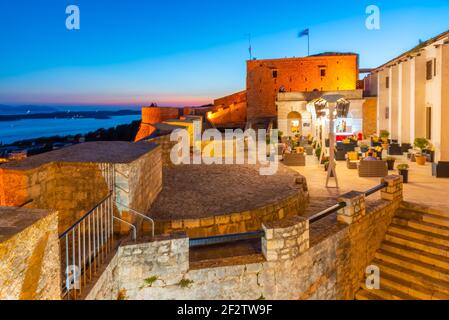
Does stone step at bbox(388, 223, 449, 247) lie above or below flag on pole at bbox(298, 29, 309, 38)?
below

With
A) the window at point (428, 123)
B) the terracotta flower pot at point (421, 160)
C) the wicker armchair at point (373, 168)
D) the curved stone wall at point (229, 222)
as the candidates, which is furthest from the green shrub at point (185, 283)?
the window at point (428, 123)

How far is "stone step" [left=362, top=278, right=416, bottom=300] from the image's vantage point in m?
7.13

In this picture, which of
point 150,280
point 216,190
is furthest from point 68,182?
point 216,190

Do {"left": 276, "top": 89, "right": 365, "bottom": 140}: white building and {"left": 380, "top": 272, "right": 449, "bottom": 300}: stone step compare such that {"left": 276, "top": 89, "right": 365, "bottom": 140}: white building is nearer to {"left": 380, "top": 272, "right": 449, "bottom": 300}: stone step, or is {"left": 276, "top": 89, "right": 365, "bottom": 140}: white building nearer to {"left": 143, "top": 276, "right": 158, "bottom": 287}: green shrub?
{"left": 380, "top": 272, "right": 449, "bottom": 300}: stone step

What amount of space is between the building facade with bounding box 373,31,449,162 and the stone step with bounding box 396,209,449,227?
6.34 metres

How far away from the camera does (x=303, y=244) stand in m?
6.08

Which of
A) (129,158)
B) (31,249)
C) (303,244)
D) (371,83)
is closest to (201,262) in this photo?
(303,244)

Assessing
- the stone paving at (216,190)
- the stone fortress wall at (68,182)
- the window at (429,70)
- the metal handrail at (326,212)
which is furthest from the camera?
the window at (429,70)

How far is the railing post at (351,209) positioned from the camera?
730 cm

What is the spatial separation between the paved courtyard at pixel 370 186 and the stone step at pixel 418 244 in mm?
1089

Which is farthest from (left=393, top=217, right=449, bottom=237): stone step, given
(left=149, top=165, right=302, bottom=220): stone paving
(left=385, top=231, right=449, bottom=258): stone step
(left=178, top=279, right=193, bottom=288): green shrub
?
(left=178, top=279, right=193, bottom=288): green shrub

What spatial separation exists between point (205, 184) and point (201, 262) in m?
5.17

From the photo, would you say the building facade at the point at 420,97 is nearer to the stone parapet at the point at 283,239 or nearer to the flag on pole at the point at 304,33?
the stone parapet at the point at 283,239

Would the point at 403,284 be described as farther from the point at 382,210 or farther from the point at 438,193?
the point at 438,193
